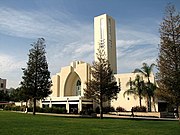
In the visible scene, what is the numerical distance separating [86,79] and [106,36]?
472 inches

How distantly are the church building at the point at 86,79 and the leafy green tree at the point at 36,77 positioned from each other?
48.8 feet

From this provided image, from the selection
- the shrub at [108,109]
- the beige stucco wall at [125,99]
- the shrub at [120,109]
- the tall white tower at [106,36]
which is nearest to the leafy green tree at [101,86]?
the beige stucco wall at [125,99]

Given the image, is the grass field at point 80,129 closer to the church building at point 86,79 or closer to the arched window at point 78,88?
the church building at point 86,79

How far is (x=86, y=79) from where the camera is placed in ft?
196

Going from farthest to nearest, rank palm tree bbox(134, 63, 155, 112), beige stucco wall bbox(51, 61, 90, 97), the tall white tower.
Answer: beige stucco wall bbox(51, 61, 90, 97), the tall white tower, palm tree bbox(134, 63, 155, 112)

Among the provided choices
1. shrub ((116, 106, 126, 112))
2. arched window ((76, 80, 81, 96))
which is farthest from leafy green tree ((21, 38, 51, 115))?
arched window ((76, 80, 81, 96))

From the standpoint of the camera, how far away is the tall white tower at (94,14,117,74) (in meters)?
59.7

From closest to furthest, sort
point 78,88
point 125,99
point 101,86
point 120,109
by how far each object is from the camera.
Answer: point 101,86
point 120,109
point 125,99
point 78,88

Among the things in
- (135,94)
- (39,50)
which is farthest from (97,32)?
(39,50)

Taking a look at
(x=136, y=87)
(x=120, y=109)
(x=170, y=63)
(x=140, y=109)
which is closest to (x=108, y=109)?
(x=120, y=109)

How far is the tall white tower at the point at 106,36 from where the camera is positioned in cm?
5972

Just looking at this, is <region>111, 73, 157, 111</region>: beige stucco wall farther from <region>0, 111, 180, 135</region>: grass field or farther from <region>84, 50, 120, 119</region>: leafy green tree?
<region>0, 111, 180, 135</region>: grass field

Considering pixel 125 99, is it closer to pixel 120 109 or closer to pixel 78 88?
pixel 120 109

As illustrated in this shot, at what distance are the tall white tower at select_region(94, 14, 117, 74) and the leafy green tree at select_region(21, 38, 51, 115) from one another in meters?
22.5
